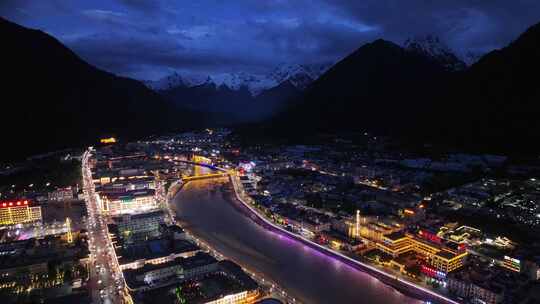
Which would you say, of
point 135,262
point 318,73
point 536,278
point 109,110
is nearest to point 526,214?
point 536,278

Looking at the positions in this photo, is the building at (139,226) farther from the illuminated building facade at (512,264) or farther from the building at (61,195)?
the illuminated building facade at (512,264)

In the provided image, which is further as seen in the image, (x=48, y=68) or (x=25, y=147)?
(x=48, y=68)

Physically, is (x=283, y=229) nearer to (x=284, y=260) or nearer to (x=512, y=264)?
(x=284, y=260)

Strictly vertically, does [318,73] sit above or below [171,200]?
above

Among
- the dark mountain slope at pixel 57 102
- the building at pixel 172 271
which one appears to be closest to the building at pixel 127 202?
the building at pixel 172 271

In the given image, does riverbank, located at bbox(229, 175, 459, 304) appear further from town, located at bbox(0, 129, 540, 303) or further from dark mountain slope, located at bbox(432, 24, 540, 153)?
dark mountain slope, located at bbox(432, 24, 540, 153)

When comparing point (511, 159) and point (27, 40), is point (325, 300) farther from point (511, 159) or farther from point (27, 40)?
point (27, 40)

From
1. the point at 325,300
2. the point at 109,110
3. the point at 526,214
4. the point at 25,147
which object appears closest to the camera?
the point at 325,300
